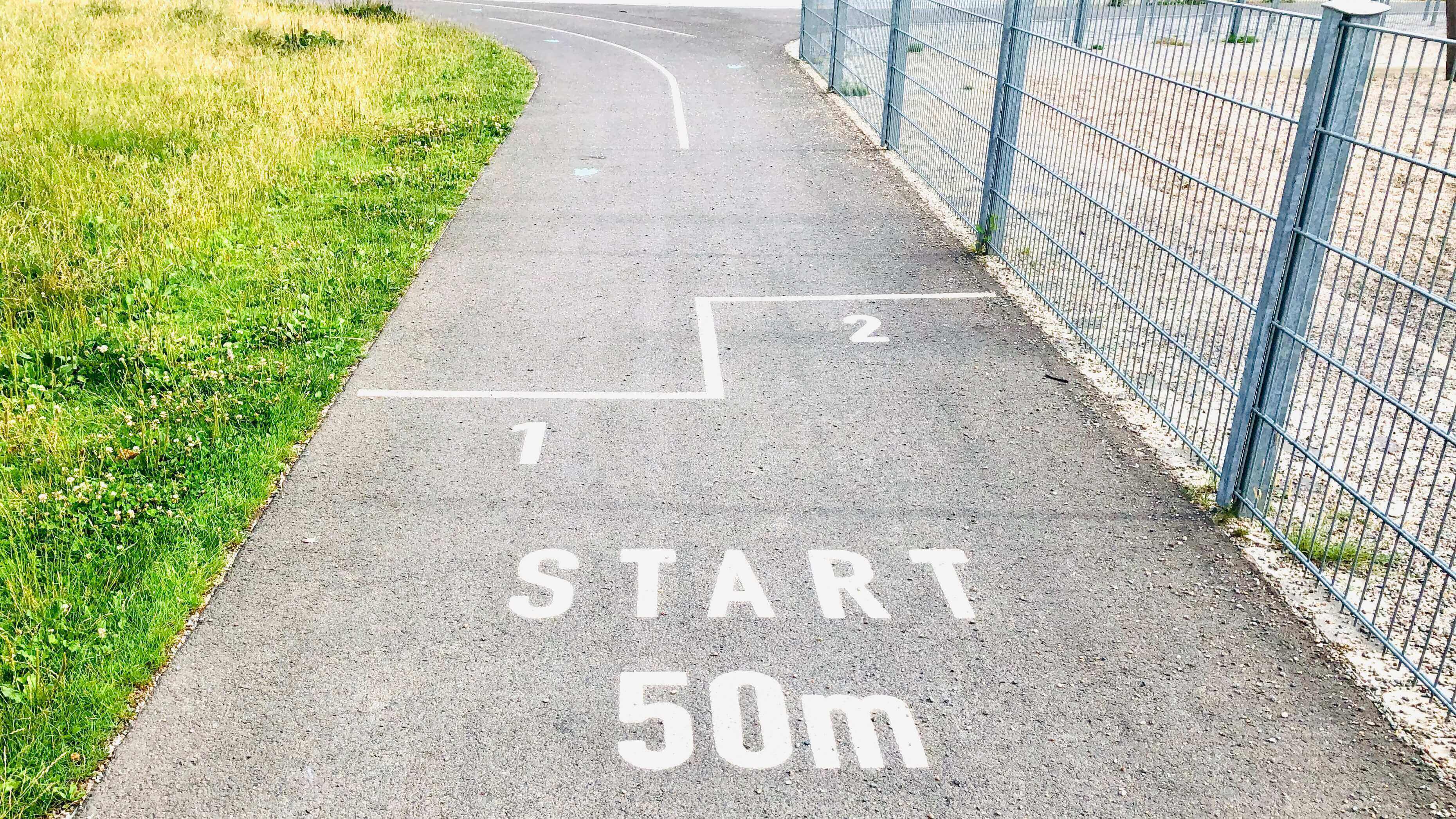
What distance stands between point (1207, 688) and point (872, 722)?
133 centimetres

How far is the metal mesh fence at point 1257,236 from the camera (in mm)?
4641

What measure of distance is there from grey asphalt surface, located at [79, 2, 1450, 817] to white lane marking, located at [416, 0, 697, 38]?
60.3 ft

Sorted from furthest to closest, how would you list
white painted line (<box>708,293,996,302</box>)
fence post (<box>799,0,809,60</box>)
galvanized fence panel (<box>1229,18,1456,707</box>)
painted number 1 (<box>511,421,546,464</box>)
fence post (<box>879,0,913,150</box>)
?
fence post (<box>799,0,809,60</box>)
fence post (<box>879,0,913,150</box>)
white painted line (<box>708,293,996,302</box>)
painted number 1 (<box>511,421,546,464</box>)
galvanized fence panel (<box>1229,18,1456,707</box>)

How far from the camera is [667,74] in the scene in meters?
19.7

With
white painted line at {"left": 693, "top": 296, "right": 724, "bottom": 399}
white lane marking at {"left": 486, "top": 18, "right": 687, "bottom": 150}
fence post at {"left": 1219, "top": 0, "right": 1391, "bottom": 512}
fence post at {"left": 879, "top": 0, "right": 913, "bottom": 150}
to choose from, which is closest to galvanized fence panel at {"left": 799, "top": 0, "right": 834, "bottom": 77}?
white lane marking at {"left": 486, "top": 18, "right": 687, "bottom": 150}

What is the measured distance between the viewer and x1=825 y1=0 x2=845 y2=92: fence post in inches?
674

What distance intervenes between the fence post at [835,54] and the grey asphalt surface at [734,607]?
9.32 metres

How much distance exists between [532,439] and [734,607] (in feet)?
6.67

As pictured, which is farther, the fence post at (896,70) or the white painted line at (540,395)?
the fence post at (896,70)

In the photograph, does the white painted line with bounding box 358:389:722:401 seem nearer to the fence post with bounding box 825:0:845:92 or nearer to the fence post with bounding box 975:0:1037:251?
the fence post with bounding box 975:0:1037:251

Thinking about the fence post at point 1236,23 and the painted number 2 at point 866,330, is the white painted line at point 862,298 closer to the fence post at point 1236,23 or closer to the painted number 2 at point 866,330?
the painted number 2 at point 866,330

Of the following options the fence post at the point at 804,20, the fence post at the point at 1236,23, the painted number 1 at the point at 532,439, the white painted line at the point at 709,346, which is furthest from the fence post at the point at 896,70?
the fence post at the point at 804,20

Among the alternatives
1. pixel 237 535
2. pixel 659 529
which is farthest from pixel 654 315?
pixel 237 535

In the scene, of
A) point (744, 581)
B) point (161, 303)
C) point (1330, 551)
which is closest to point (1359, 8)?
point (1330, 551)
